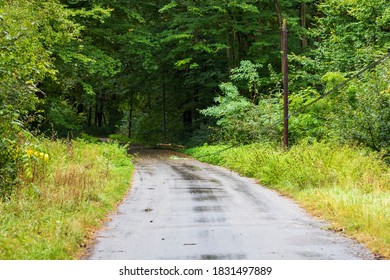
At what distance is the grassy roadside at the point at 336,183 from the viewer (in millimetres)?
9047

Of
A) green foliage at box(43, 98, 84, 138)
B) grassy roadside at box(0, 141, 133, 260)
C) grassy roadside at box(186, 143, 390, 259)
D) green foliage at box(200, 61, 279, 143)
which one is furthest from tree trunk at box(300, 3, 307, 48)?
grassy roadside at box(0, 141, 133, 260)

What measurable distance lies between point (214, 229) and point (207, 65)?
26007 millimetres

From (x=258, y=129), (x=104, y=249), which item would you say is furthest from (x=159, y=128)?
(x=104, y=249)

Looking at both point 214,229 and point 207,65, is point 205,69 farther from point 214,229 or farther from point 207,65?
point 214,229

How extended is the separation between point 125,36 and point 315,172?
18028mm

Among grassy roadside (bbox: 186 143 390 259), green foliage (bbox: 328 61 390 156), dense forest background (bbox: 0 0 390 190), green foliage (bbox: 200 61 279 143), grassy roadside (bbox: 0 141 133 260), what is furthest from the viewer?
green foliage (bbox: 200 61 279 143)

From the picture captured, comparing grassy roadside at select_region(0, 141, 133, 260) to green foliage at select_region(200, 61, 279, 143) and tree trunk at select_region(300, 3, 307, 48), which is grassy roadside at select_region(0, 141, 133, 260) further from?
tree trunk at select_region(300, 3, 307, 48)

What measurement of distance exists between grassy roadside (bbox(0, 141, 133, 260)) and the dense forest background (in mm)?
1057

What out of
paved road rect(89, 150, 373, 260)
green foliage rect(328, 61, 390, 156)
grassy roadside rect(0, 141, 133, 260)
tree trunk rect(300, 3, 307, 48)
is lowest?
paved road rect(89, 150, 373, 260)

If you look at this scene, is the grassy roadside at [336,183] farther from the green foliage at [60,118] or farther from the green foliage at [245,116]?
the green foliage at [60,118]

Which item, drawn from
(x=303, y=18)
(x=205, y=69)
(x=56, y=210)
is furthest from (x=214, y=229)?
(x=303, y=18)

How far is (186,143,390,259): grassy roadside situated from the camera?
29.7 ft

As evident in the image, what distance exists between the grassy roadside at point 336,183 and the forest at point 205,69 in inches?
34.6

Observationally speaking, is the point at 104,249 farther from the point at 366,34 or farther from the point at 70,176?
the point at 366,34
